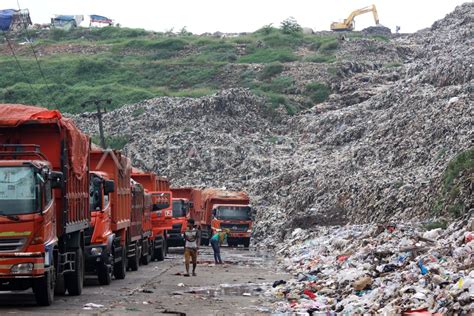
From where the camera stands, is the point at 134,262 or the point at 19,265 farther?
the point at 134,262

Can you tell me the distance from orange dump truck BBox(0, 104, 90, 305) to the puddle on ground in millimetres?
2699

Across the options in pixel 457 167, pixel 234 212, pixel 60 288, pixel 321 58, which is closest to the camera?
pixel 60 288

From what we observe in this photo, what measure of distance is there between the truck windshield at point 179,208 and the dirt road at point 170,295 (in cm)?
1285

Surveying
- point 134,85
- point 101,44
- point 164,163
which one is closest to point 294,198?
point 164,163

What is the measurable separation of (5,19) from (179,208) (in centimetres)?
8900

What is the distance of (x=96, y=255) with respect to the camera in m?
20.8

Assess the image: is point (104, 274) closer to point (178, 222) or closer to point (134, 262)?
point (134, 262)

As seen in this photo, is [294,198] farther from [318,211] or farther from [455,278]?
[455,278]

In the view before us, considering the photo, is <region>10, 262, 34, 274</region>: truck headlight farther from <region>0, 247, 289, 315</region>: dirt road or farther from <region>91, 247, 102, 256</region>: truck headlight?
<region>91, 247, 102, 256</region>: truck headlight

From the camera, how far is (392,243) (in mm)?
20797

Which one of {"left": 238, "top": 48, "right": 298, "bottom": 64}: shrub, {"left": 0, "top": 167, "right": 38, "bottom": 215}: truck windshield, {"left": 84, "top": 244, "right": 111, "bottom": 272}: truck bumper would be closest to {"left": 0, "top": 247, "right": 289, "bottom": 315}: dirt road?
{"left": 84, "top": 244, "right": 111, "bottom": 272}: truck bumper

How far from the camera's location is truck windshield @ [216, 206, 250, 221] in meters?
45.2

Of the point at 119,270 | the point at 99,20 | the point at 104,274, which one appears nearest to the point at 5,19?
the point at 99,20

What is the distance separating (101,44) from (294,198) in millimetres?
74601
